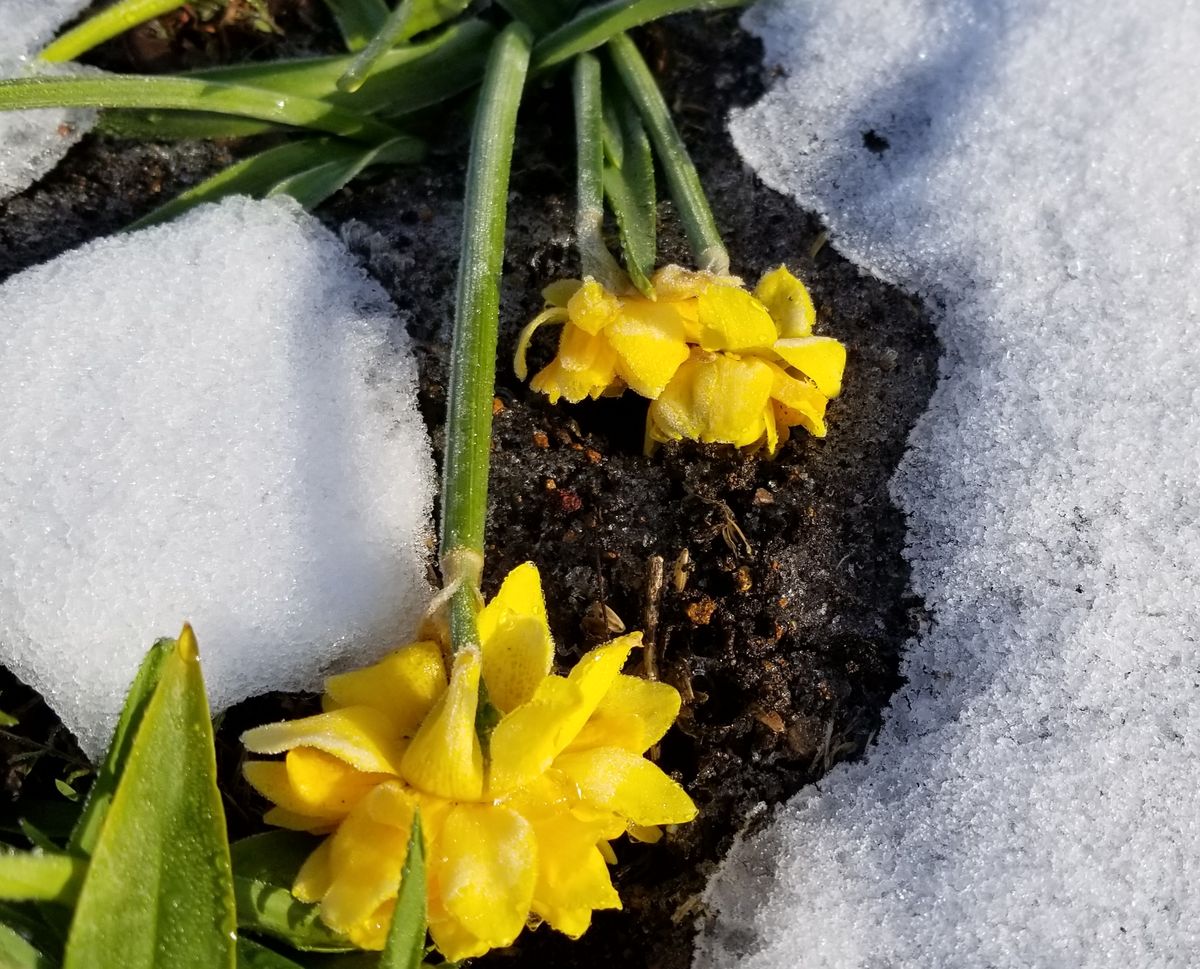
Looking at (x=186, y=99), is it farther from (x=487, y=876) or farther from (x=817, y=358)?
(x=487, y=876)

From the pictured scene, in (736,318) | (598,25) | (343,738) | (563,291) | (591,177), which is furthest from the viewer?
(598,25)

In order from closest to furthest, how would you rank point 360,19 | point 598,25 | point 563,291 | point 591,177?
1. point 563,291
2. point 591,177
3. point 598,25
4. point 360,19

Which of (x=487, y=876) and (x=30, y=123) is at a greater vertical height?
(x=30, y=123)

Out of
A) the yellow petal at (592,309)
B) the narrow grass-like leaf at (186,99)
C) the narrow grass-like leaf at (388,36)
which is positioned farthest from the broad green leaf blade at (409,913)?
the narrow grass-like leaf at (186,99)

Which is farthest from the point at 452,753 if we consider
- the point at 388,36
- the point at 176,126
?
the point at 176,126

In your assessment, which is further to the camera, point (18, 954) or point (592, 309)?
point (592, 309)

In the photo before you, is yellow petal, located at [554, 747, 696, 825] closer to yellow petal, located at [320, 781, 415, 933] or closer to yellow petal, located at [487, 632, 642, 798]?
yellow petal, located at [487, 632, 642, 798]
